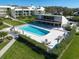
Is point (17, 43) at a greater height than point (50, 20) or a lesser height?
lesser

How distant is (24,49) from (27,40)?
2828mm

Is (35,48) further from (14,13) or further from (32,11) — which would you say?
(32,11)

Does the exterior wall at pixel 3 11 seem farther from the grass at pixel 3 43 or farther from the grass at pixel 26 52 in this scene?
the grass at pixel 26 52

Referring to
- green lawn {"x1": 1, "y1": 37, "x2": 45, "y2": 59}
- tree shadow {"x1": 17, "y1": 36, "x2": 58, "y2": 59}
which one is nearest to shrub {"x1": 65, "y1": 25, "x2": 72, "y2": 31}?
tree shadow {"x1": 17, "y1": 36, "x2": 58, "y2": 59}

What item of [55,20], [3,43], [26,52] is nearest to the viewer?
[26,52]

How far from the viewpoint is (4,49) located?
70.0 feet

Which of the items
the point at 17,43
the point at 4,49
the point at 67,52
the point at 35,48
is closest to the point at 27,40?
the point at 17,43

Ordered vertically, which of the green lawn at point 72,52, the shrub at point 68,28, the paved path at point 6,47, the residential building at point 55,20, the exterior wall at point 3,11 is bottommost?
the green lawn at point 72,52

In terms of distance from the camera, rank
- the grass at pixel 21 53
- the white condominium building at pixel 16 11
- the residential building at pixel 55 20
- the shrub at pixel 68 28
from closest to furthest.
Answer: the grass at pixel 21 53 < the shrub at pixel 68 28 < the residential building at pixel 55 20 < the white condominium building at pixel 16 11

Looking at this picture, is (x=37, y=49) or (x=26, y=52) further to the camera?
(x=37, y=49)

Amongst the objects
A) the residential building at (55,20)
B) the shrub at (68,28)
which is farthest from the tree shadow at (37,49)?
the residential building at (55,20)

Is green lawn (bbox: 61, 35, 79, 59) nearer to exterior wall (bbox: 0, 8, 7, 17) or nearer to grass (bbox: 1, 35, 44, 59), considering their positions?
grass (bbox: 1, 35, 44, 59)

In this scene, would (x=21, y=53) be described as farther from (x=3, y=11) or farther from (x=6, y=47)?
(x=3, y=11)

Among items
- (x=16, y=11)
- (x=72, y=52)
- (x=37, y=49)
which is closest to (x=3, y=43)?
(x=37, y=49)
